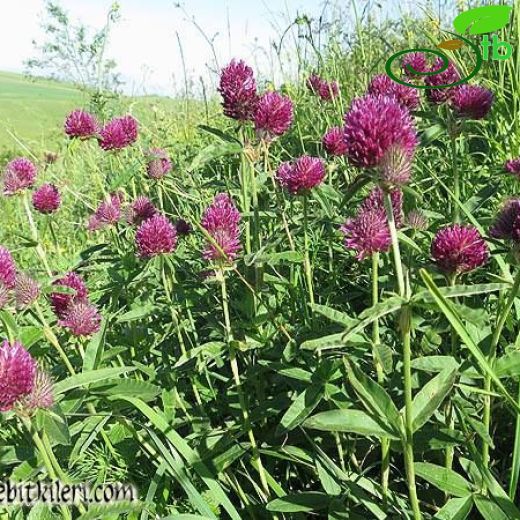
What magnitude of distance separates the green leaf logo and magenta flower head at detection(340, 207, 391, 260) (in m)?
1.76

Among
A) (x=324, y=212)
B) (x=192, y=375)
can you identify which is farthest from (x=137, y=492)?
(x=324, y=212)

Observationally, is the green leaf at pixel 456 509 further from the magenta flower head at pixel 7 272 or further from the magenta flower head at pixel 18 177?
the magenta flower head at pixel 18 177

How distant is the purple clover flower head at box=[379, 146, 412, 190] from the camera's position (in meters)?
1.13

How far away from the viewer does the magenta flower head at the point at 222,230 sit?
1809 mm

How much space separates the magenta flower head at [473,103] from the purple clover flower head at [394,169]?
0.83 m

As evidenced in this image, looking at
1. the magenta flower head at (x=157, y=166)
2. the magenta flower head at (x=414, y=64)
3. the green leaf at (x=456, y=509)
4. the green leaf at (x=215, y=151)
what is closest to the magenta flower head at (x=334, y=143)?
the magenta flower head at (x=414, y=64)

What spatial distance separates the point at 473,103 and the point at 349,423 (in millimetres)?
1165

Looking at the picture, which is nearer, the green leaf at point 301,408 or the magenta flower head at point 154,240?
the green leaf at point 301,408

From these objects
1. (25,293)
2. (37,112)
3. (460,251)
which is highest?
(37,112)

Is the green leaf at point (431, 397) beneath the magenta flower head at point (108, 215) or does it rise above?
beneath

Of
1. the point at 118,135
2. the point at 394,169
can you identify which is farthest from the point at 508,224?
the point at 118,135

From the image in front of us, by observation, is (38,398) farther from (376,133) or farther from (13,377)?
(376,133)

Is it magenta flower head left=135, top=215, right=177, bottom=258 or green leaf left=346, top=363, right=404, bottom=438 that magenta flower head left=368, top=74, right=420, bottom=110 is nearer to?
magenta flower head left=135, top=215, right=177, bottom=258

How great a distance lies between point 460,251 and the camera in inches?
55.4
